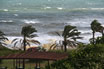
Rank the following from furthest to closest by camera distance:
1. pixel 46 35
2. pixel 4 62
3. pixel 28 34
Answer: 1. pixel 46 35
2. pixel 28 34
3. pixel 4 62

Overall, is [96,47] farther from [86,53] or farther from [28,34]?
[28,34]

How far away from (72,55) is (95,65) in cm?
129

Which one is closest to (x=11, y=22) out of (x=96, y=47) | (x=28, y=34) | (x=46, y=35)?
(x=46, y=35)

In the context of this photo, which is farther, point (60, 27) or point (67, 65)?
point (60, 27)

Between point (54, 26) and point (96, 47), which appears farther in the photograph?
point (54, 26)

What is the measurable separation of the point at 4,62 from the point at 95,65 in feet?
56.5

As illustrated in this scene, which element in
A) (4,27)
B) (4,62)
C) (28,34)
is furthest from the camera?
(4,27)

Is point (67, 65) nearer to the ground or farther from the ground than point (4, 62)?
farther from the ground

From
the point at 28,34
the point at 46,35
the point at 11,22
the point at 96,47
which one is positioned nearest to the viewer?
the point at 96,47

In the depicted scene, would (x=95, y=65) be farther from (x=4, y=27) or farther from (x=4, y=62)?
(x=4, y=27)

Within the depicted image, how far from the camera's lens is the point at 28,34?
1442 inches

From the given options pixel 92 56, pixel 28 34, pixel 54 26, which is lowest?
pixel 54 26

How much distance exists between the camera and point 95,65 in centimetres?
1673

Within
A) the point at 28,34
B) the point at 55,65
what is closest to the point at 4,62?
the point at 28,34
